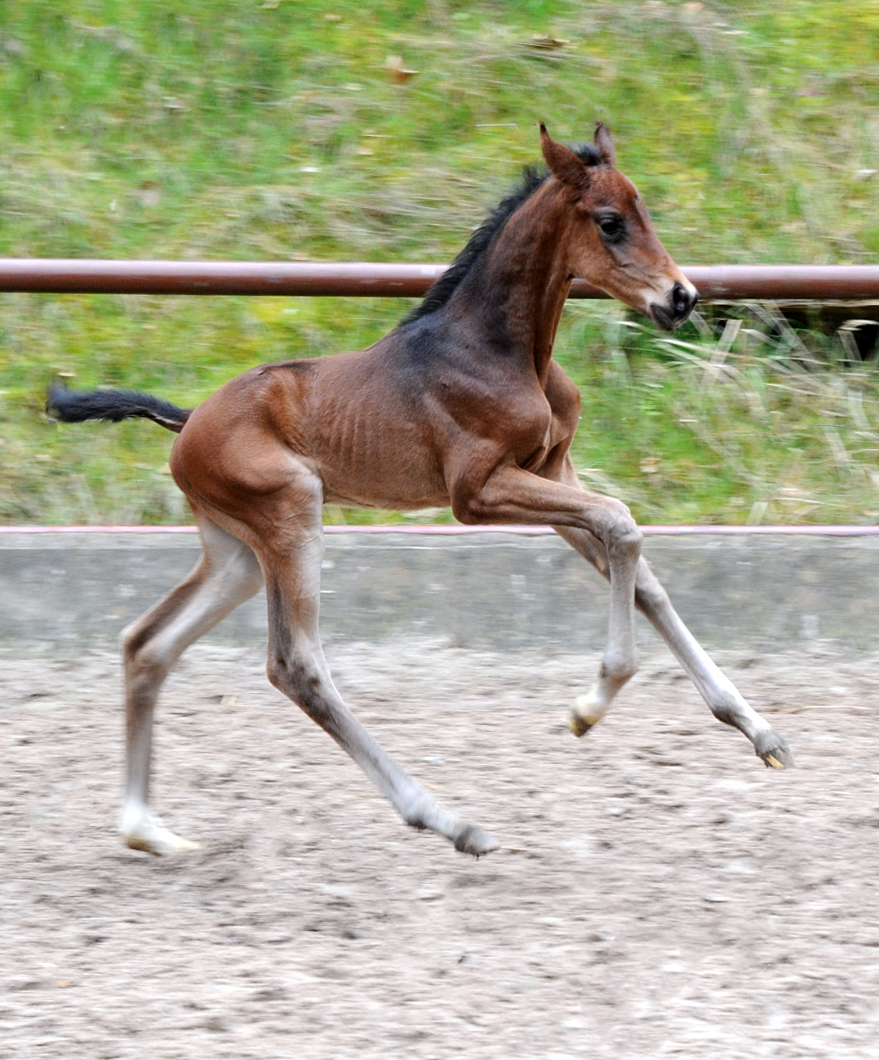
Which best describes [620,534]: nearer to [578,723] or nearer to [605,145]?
[578,723]

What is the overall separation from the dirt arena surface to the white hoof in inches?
1.9

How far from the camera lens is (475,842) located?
3.66m

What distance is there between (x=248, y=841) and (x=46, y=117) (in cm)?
612

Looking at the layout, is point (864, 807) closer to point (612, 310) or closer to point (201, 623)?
point (201, 623)

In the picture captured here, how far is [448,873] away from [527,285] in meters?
1.68

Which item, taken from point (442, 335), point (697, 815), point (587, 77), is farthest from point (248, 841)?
point (587, 77)

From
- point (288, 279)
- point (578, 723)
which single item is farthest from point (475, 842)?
point (288, 279)

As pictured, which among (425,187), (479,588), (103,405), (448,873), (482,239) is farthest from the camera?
(425,187)

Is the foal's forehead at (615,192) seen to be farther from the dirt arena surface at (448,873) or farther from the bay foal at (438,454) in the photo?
the dirt arena surface at (448,873)

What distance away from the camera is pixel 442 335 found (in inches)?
159

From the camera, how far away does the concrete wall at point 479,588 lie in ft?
18.0

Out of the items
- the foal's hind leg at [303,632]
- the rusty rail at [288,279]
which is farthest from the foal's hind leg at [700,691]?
the rusty rail at [288,279]

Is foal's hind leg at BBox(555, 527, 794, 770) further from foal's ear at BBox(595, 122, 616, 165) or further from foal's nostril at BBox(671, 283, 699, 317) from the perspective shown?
foal's ear at BBox(595, 122, 616, 165)

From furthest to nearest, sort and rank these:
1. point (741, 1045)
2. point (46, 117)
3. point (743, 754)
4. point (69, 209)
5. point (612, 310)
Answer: point (46, 117) < point (69, 209) < point (612, 310) < point (743, 754) < point (741, 1045)
